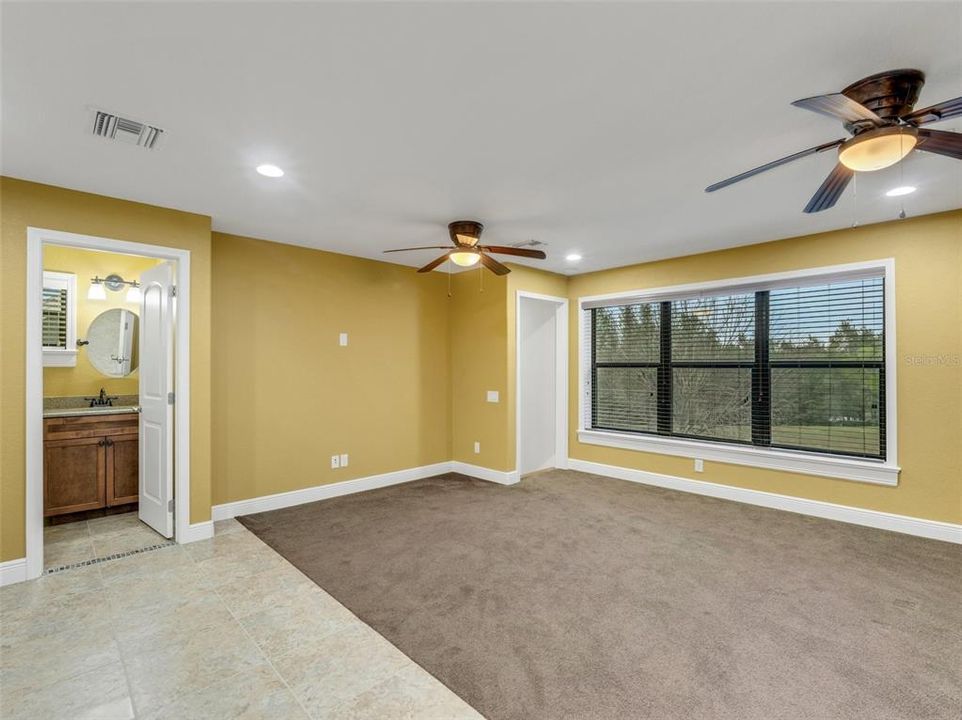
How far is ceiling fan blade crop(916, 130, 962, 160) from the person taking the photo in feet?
6.00

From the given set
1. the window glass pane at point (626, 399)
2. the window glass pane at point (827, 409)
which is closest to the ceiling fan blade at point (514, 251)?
the window glass pane at point (626, 399)

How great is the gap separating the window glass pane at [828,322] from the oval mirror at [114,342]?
6601mm

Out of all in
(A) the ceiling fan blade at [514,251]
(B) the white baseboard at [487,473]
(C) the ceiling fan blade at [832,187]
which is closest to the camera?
(C) the ceiling fan blade at [832,187]

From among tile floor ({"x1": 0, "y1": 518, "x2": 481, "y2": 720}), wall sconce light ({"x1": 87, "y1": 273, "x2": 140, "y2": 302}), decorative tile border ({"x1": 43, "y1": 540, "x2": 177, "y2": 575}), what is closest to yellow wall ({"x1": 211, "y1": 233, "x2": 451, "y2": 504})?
decorative tile border ({"x1": 43, "y1": 540, "x2": 177, "y2": 575})

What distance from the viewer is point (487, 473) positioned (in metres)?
5.51

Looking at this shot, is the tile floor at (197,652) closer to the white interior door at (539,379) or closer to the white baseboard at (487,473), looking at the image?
the white baseboard at (487,473)

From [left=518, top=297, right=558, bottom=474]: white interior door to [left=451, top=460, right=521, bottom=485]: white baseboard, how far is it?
0.53m

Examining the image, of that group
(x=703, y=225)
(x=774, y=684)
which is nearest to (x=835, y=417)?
(x=703, y=225)

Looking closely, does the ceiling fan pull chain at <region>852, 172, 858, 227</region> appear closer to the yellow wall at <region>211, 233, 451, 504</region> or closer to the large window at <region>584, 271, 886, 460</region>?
the large window at <region>584, 271, 886, 460</region>

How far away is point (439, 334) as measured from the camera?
5.89 meters

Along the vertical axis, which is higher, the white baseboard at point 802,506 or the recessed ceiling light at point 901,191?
the recessed ceiling light at point 901,191

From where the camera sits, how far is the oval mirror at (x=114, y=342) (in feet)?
15.2

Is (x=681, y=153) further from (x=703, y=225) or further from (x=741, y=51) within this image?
(x=703, y=225)

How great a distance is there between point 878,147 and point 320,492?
4.90 m
